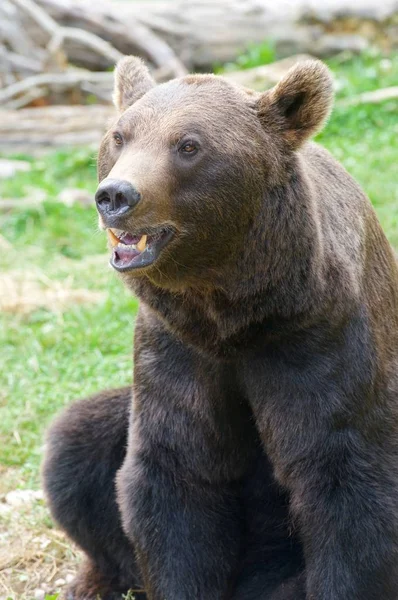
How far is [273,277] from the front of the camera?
4.60 m

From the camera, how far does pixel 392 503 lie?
483 centimetres

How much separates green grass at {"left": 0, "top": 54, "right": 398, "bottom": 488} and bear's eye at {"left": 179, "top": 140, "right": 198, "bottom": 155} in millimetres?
1295

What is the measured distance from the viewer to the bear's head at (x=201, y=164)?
4387mm

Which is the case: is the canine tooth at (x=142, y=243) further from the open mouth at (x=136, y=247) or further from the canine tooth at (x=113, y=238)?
the canine tooth at (x=113, y=238)

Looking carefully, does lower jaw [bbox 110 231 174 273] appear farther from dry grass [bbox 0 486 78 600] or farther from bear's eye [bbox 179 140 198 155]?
dry grass [bbox 0 486 78 600]

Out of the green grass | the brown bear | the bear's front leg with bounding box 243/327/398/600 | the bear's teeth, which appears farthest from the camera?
the green grass

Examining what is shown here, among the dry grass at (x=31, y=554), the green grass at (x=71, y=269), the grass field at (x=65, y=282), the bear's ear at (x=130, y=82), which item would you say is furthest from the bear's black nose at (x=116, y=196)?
the dry grass at (x=31, y=554)

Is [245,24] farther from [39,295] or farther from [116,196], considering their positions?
[116,196]

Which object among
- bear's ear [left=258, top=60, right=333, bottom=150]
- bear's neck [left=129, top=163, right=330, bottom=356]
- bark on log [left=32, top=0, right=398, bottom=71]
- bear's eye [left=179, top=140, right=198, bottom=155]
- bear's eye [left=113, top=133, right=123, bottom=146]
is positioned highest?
bear's ear [left=258, top=60, right=333, bottom=150]

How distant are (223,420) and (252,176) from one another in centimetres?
119

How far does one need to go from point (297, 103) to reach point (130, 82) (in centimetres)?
83

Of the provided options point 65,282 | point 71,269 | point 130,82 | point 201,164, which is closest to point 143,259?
point 201,164

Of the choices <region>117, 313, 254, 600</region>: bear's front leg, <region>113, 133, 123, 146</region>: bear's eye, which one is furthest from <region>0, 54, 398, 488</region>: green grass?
<region>113, 133, 123, 146</region>: bear's eye

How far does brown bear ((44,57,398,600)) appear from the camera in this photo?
4527 mm
